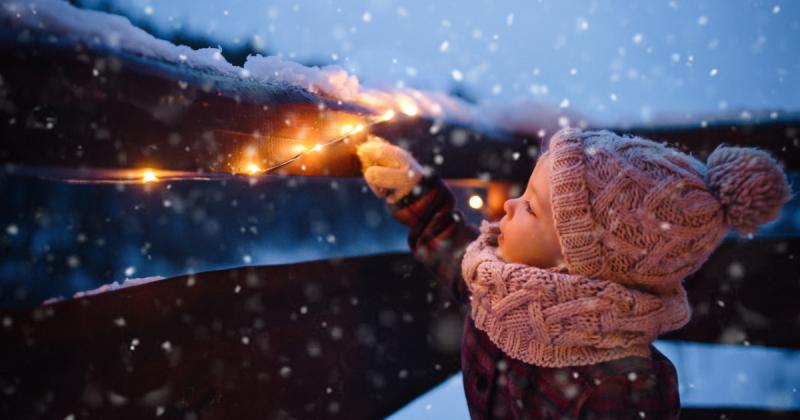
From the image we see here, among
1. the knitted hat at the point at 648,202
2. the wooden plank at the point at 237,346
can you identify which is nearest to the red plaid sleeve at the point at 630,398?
the knitted hat at the point at 648,202

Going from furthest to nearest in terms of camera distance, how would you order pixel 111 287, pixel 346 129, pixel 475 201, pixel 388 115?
pixel 475 201, pixel 388 115, pixel 346 129, pixel 111 287

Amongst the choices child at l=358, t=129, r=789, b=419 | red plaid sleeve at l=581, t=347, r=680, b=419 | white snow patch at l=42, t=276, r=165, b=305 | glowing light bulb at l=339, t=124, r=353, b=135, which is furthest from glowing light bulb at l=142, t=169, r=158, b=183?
red plaid sleeve at l=581, t=347, r=680, b=419

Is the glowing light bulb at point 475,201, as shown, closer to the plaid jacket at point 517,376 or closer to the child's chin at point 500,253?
the plaid jacket at point 517,376

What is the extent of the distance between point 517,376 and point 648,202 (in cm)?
52

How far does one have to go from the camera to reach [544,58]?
1.85m

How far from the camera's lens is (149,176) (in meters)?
0.86

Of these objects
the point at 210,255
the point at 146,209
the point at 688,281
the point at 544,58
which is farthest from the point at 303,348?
the point at 688,281

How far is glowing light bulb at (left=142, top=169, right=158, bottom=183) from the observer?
836mm

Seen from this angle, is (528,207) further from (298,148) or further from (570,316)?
(298,148)

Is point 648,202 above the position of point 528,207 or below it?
above

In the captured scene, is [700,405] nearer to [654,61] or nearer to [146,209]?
[654,61]

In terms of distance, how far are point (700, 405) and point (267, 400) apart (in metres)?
2.48

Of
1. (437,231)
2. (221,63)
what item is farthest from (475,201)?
(221,63)

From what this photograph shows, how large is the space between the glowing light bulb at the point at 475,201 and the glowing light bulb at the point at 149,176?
1.42m
